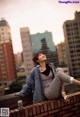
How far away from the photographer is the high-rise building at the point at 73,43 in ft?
16.3

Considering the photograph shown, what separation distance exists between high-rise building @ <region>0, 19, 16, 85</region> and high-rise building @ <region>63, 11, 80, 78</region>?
1249 millimetres

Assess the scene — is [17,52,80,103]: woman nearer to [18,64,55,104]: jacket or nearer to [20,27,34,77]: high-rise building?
[18,64,55,104]: jacket

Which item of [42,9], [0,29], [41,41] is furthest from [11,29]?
[41,41]

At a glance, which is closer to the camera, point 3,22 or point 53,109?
point 53,109

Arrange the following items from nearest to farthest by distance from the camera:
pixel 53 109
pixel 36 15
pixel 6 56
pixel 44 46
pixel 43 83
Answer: pixel 53 109 < pixel 43 83 < pixel 36 15 < pixel 6 56 < pixel 44 46

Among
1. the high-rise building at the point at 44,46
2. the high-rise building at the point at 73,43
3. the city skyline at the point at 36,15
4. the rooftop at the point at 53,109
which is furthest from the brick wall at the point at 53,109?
the high-rise building at the point at 44,46

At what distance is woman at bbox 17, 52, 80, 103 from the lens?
2668 mm

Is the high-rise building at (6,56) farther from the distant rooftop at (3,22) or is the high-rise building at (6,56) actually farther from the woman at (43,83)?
the woman at (43,83)

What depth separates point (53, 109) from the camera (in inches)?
102

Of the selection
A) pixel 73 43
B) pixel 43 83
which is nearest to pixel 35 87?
pixel 43 83

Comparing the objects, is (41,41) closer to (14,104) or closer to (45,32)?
(45,32)

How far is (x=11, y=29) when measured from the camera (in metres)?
4.27

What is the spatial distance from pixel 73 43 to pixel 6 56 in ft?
5.11

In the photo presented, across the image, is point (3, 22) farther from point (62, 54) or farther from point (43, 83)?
point (43, 83)
